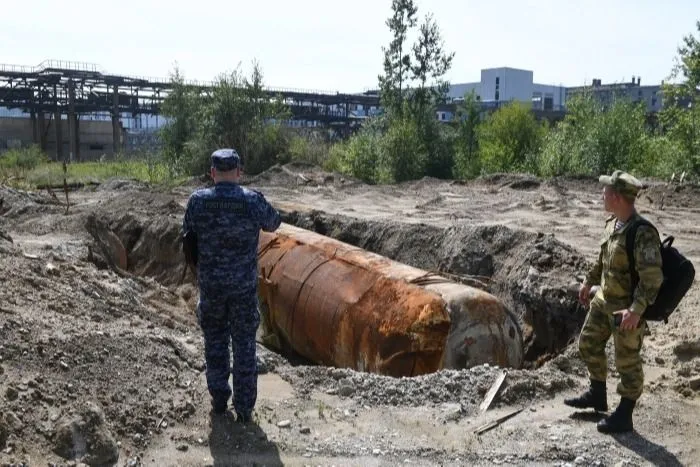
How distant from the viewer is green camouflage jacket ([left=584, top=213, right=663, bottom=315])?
4.20 metres

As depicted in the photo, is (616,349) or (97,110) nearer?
(616,349)

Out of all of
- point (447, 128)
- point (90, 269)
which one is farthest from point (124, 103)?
point (90, 269)

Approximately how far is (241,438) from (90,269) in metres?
4.91

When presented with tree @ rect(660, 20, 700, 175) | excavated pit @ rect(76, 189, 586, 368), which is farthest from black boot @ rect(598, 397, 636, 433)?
tree @ rect(660, 20, 700, 175)

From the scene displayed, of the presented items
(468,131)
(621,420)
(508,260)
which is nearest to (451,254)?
(508,260)

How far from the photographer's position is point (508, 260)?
9.78 m

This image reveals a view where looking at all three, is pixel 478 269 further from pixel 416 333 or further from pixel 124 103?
pixel 124 103

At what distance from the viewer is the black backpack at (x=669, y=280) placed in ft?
13.9

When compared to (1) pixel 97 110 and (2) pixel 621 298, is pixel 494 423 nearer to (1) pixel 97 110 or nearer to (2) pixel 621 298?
(2) pixel 621 298

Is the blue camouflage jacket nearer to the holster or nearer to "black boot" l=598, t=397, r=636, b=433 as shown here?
the holster

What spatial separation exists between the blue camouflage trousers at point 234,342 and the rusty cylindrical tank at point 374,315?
6.73 ft

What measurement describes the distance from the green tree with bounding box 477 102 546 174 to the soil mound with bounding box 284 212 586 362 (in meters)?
17.3

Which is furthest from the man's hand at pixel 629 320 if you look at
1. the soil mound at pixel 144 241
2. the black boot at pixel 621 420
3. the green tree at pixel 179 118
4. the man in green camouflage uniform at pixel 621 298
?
the green tree at pixel 179 118

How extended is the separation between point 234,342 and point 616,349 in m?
2.45
